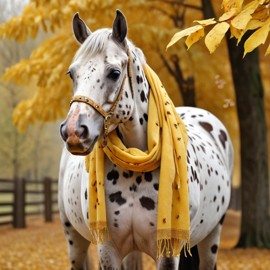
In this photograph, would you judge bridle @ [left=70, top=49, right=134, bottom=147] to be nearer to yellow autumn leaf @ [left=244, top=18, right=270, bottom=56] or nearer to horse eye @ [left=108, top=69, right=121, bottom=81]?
horse eye @ [left=108, top=69, right=121, bottom=81]

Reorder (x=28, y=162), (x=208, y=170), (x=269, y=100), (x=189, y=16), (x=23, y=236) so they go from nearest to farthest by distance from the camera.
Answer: (x=208, y=170) < (x=189, y=16) < (x=23, y=236) < (x=269, y=100) < (x=28, y=162)

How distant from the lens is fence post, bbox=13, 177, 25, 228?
16.9 m

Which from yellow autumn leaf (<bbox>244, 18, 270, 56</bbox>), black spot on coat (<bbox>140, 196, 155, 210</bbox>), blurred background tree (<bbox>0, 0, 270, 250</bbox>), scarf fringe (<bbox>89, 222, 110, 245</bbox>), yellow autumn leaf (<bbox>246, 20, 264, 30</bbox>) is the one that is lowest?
scarf fringe (<bbox>89, 222, 110, 245</bbox>)

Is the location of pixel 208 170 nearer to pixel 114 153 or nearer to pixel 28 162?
pixel 114 153

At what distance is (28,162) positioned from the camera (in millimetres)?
27312

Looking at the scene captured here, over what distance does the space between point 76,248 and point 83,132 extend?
2.40 metres

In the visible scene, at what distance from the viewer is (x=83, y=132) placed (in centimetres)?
306

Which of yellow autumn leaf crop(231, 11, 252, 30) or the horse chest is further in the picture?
the horse chest

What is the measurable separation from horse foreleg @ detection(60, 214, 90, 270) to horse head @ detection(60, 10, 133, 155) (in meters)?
2.09

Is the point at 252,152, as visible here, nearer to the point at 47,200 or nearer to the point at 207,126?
the point at 207,126

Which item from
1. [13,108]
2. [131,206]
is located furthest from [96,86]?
[13,108]

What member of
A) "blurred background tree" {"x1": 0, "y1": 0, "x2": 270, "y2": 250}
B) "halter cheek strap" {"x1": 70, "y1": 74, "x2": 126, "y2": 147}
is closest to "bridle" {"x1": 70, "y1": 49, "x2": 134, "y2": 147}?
"halter cheek strap" {"x1": 70, "y1": 74, "x2": 126, "y2": 147}

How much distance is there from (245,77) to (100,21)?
3.02 metres

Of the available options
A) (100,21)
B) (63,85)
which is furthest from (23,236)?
(100,21)
